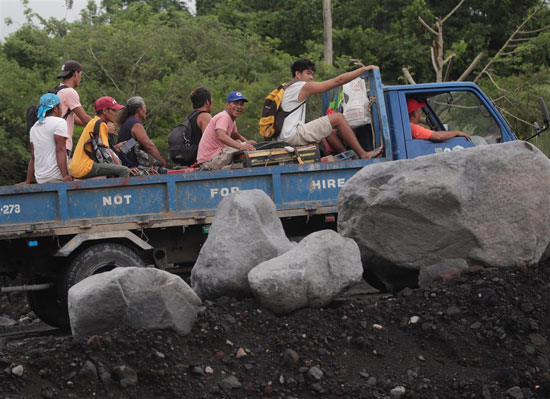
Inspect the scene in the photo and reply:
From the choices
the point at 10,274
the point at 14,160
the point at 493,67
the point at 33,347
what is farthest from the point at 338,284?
the point at 493,67

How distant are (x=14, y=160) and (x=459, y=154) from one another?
1080cm

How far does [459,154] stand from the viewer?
23.3ft

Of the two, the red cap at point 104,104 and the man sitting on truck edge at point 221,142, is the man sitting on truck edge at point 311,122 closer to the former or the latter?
the man sitting on truck edge at point 221,142

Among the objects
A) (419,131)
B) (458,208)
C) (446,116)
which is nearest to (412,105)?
(419,131)

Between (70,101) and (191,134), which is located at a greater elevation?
(70,101)

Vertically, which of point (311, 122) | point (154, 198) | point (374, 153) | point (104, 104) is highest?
point (104, 104)

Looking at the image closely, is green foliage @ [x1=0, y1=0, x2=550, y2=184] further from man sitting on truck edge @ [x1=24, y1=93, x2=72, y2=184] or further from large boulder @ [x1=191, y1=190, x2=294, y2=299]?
large boulder @ [x1=191, y1=190, x2=294, y2=299]

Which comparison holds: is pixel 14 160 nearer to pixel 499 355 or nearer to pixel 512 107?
pixel 512 107

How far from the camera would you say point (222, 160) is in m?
8.84

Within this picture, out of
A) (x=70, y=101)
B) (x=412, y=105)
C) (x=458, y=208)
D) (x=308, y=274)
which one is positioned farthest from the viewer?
(x=412, y=105)

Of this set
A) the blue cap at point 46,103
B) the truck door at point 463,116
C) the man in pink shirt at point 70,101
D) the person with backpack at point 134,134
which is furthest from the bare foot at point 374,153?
the blue cap at point 46,103

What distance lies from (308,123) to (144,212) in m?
2.00

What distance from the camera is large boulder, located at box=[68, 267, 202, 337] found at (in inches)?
234

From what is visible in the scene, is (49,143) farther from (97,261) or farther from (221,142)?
(221,142)
